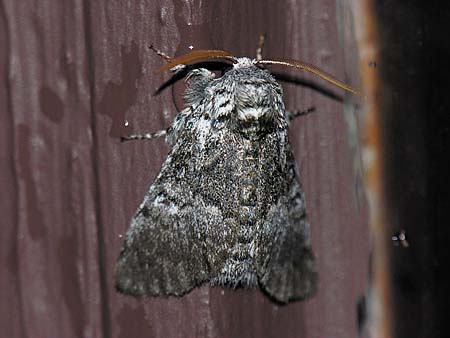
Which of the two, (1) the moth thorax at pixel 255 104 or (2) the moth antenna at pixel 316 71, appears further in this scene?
(1) the moth thorax at pixel 255 104

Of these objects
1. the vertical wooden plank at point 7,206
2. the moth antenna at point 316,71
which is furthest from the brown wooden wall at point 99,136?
the moth antenna at point 316,71

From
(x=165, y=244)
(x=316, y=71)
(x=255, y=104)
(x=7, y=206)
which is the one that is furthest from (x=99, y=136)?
(x=316, y=71)

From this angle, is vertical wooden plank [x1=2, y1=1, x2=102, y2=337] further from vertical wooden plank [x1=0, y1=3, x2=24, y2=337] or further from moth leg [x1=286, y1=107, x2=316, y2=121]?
A: moth leg [x1=286, y1=107, x2=316, y2=121]

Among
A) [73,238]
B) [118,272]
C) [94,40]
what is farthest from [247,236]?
[94,40]

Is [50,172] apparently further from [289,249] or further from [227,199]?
[289,249]

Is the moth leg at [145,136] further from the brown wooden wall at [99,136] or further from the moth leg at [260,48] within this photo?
the moth leg at [260,48]

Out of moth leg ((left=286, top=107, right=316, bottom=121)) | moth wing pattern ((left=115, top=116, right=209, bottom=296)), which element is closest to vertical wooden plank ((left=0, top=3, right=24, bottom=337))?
moth wing pattern ((left=115, top=116, right=209, bottom=296))
